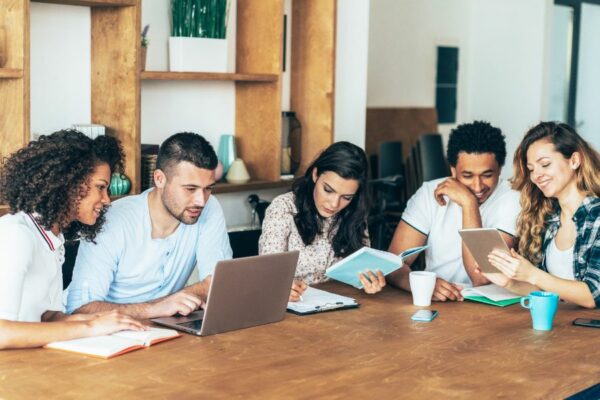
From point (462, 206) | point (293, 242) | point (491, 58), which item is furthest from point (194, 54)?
point (491, 58)

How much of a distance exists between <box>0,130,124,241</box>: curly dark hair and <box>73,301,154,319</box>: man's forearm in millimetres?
312

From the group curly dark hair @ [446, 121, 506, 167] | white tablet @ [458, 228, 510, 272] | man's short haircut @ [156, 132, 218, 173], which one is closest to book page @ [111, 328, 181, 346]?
man's short haircut @ [156, 132, 218, 173]

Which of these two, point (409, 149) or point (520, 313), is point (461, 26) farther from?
point (520, 313)

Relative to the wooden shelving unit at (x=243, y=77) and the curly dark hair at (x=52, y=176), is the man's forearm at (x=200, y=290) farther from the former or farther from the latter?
the wooden shelving unit at (x=243, y=77)

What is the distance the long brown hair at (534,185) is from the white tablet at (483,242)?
0.29 m

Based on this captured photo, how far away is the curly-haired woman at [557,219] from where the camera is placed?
9.87 feet

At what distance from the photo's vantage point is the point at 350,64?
4.93m

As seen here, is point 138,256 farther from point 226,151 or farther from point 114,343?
point 226,151

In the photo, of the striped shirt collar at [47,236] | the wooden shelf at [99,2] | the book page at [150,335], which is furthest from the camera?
the wooden shelf at [99,2]

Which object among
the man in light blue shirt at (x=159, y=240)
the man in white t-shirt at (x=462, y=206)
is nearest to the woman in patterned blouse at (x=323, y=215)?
the man in white t-shirt at (x=462, y=206)

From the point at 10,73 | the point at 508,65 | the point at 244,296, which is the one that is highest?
the point at 508,65

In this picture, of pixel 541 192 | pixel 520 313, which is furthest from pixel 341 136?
pixel 520 313

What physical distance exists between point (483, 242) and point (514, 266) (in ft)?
0.41

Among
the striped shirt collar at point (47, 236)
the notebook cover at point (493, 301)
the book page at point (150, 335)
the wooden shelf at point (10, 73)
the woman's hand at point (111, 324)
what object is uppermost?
the wooden shelf at point (10, 73)
